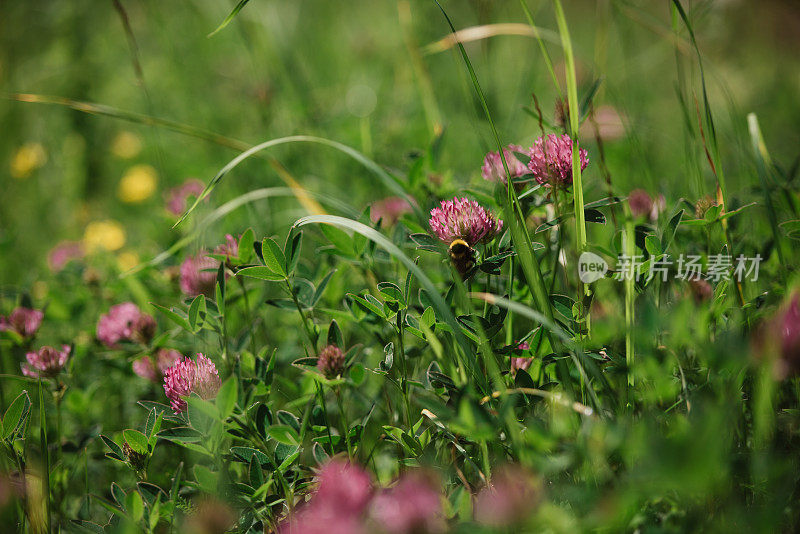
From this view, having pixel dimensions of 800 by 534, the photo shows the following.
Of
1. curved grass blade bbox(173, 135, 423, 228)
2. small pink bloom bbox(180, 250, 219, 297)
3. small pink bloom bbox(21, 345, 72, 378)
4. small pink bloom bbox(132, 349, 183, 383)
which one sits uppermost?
curved grass blade bbox(173, 135, 423, 228)

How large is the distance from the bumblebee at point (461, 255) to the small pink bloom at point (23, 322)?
87cm

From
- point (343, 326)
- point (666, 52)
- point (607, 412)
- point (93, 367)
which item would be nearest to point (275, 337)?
point (343, 326)

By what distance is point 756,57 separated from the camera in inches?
125

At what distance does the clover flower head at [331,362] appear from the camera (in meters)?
0.83

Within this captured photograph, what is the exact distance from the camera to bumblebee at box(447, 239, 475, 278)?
787 millimetres

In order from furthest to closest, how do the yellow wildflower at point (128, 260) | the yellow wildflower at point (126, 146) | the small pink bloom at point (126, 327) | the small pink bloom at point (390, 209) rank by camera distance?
the yellow wildflower at point (126, 146) < the yellow wildflower at point (128, 260) < the small pink bloom at point (390, 209) < the small pink bloom at point (126, 327)

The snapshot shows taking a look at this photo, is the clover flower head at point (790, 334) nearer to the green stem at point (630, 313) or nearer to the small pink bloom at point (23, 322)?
the green stem at point (630, 313)

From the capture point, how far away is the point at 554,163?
2.79ft

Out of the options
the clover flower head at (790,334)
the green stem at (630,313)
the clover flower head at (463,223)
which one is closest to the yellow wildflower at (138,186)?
the clover flower head at (463,223)

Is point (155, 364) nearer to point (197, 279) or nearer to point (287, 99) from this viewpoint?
point (197, 279)

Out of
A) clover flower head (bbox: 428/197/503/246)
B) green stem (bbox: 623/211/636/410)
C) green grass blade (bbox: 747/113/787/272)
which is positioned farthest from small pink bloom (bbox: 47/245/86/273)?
green grass blade (bbox: 747/113/787/272)

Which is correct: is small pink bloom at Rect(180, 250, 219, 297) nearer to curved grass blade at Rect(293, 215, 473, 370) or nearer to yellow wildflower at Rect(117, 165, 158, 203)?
curved grass blade at Rect(293, 215, 473, 370)

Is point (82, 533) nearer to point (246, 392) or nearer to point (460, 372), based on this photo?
point (246, 392)

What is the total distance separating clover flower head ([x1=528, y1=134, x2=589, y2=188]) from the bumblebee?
16 cm
